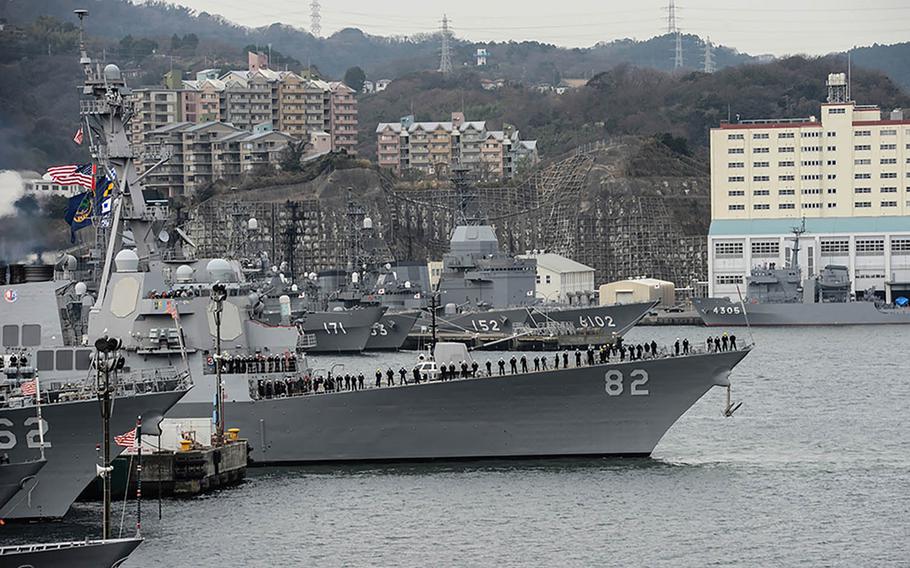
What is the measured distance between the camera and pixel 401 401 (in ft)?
144

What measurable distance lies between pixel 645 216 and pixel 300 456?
110403 millimetres

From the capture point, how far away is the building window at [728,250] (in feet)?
437

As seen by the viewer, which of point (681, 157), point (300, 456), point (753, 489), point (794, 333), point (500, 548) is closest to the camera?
point (500, 548)

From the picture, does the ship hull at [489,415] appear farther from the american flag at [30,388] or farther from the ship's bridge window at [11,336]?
the american flag at [30,388]

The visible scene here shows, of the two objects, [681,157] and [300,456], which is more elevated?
[681,157]

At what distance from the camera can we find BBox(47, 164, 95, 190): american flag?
1820 inches

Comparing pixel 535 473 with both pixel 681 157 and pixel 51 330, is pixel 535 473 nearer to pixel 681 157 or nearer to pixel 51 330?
pixel 51 330

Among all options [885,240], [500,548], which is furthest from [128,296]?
[885,240]

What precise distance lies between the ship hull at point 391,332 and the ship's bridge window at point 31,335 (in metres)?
57.1

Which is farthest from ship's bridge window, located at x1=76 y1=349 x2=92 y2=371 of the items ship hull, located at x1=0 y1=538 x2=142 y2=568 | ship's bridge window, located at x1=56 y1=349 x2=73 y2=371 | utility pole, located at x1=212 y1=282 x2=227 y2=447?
ship hull, located at x1=0 y1=538 x2=142 y2=568

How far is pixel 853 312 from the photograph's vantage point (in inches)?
4724

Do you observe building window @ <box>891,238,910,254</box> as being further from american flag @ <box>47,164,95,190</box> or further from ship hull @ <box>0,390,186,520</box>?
ship hull @ <box>0,390,186,520</box>

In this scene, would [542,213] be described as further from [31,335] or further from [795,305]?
[31,335]

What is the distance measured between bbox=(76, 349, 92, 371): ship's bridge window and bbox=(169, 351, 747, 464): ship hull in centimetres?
292
